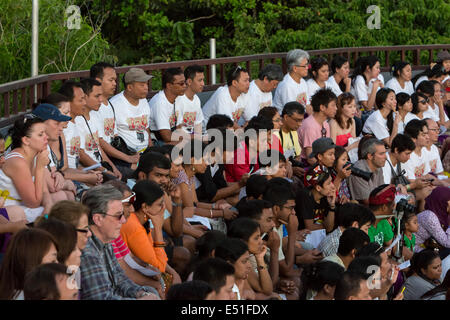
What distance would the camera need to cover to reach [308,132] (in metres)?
9.17

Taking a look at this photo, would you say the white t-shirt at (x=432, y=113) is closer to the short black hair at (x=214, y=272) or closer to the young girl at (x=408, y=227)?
the young girl at (x=408, y=227)

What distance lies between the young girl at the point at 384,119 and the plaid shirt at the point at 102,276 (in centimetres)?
548

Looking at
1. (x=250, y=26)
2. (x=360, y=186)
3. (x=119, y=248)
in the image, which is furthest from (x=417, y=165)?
(x=250, y=26)

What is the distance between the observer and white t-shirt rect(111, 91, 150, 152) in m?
8.25

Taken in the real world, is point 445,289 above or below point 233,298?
below

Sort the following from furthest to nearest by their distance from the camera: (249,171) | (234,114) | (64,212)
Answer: (234,114), (249,171), (64,212)

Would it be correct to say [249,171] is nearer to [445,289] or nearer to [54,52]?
[445,289]

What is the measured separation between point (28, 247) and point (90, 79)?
11.5ft

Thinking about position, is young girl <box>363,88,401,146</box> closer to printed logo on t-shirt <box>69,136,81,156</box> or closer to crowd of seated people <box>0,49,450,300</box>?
crowd of seated people <box>0,49,450,300</box>

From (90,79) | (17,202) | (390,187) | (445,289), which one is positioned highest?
(90,79)

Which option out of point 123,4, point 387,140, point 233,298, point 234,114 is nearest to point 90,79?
point 234,114

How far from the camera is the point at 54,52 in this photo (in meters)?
11.9

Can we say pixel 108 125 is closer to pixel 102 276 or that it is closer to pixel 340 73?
pixel 102 276

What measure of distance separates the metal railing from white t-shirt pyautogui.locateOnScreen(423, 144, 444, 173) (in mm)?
2990
